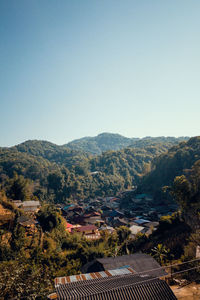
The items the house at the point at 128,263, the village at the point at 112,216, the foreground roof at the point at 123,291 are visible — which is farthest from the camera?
the village at the point at 112,216

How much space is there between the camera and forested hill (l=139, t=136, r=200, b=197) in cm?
5197

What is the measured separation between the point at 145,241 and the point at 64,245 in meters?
7.52

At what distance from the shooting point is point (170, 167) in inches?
2162

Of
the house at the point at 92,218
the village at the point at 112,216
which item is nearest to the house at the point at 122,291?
the village at the point at 112,216

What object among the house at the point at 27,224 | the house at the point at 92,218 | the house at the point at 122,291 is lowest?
the house at the point at 92,218

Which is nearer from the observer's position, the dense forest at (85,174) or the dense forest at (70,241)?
the dense forest at (70,241)

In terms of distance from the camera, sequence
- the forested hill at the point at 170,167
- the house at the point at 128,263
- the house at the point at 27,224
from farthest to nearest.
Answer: the forested hill at the point at 170,167
the house at the point at 27,224
the house at the point at 128,263

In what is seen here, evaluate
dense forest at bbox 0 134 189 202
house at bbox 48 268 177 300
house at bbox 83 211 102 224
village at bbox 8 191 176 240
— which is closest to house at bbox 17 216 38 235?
village at bbox 8 191 176 240

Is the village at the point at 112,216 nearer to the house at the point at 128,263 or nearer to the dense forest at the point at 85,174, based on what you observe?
the dense forest at the point at 85,174

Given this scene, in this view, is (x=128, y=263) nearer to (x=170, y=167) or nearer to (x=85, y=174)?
(x=170, y=167)

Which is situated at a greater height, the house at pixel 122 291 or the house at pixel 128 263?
the house at pixel 122 291

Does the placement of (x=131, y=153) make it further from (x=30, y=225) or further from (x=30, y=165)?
(x=30, y=225)

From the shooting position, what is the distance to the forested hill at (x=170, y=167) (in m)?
52.0

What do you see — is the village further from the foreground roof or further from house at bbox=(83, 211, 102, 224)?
the foreground roof
